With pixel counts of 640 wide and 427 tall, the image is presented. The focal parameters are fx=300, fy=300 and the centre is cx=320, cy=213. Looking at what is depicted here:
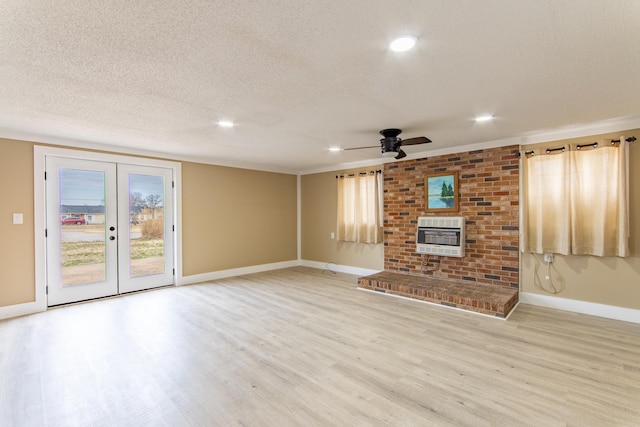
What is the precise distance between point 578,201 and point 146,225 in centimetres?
628

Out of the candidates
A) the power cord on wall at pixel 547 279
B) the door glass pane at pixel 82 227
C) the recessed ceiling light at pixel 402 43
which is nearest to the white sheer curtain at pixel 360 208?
the power cord on wall at pixel 547 279

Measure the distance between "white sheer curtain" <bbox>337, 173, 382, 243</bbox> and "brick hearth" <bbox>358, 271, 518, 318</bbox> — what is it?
101cm

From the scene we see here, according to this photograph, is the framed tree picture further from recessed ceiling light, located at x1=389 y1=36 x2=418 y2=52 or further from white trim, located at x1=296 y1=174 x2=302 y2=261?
recessed ceiling light, located at x1=389 y1=36 x2=418 y2=52

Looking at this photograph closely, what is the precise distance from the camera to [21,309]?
3.87 metres

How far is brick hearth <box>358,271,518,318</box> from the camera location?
373 cm

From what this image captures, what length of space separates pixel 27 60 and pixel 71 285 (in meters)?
3.46

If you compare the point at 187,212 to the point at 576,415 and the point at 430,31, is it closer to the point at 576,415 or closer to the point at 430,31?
the point at 430,31

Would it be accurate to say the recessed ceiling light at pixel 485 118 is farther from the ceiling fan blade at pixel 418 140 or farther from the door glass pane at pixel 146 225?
the door glass pane at pixel 146 225

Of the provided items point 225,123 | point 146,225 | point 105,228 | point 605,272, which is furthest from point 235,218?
point 605,272

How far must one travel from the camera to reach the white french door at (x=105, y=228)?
4172 mm

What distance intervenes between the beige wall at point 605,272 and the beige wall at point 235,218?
475 centimetres

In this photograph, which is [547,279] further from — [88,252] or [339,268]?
[88,252]

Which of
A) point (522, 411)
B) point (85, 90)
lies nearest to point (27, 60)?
point (85, 90)

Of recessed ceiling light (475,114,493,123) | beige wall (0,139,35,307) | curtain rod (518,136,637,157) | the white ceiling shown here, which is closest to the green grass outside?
beige wall (0,139,35,307)
